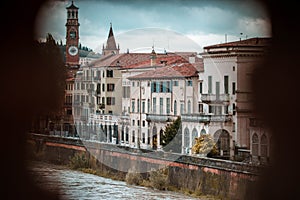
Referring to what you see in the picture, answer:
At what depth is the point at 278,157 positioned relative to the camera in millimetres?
4605

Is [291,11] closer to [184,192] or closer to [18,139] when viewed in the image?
[184,192]

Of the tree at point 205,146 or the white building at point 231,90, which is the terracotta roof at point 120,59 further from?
the tree at point 205,146

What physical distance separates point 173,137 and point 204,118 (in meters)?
0.30

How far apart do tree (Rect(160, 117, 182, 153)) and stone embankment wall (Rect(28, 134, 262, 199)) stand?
5cm

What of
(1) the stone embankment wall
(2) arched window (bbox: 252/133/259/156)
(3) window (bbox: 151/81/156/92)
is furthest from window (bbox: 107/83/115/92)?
(2) arched window (bbox: 252/133/259/156)

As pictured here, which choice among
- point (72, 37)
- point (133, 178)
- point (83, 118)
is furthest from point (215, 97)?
point (72, 37)

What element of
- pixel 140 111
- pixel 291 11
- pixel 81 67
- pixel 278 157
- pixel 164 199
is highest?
pixel 291 11

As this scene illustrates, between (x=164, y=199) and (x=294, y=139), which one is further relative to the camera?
(x=164, y=199)

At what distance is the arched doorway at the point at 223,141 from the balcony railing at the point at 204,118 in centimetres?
9

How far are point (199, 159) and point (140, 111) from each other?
571 millimetres

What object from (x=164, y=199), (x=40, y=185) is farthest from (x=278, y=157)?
(x=40, y=185)

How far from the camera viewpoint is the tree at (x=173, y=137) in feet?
16.2

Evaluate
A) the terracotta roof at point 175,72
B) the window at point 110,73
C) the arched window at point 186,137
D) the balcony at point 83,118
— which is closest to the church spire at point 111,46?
the window at point 110,73

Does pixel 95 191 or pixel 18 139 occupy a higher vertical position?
pixel 18 139
